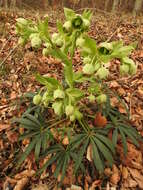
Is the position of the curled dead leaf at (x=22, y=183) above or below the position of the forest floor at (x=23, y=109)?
below

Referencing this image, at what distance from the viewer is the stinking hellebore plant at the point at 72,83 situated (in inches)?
56.5

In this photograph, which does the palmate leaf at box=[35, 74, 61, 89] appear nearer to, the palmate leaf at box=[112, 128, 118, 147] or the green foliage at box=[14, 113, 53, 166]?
the green foliage at box=[14, 113, 53, 166]

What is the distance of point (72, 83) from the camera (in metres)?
1.65

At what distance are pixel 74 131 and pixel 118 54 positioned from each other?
2.44 ft

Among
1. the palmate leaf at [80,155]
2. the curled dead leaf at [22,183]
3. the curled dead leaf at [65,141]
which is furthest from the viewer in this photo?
the curled dead leaf at [65,141]

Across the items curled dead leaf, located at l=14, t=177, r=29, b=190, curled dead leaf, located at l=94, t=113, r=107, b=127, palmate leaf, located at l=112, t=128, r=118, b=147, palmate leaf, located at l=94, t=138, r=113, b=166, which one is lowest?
curled dead leaf, located at l=14, t=177, r=29, b=190

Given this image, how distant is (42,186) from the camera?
69.7 inches

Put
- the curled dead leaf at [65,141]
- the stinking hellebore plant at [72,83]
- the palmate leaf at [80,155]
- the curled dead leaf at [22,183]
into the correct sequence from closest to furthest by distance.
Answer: the stinking hellebore plant at [72,83] < the palmate leaf at [80,155] < the curled dead leaf at [22,183] < the curled dead leaf at [65,141]

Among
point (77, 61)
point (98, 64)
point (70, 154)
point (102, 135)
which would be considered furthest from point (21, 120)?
point (77, 61)

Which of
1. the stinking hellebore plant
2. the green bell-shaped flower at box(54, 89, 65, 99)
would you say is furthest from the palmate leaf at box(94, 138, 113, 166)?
the green bell-shaped flower at box(54, 89, 65, 99)

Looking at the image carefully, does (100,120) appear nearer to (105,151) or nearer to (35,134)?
(105,151)

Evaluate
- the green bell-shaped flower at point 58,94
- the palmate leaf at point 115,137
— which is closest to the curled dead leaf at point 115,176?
the palmate leaf at point 115,137

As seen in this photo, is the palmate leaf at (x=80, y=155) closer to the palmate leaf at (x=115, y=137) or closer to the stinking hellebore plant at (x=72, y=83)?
the stinking hellebore plant at (x=72, y=83)

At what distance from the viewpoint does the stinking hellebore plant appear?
4.71 feet
